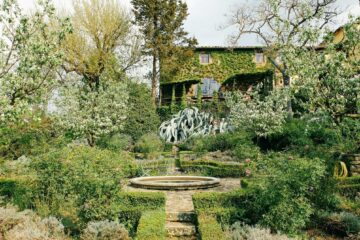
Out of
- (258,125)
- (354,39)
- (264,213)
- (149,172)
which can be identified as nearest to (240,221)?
(264,213)

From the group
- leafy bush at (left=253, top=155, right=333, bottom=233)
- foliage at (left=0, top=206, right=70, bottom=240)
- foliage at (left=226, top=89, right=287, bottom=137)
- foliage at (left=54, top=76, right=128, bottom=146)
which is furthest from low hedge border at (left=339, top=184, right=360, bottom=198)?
foliage at (left=54, top=76, right=128, bottom=146)

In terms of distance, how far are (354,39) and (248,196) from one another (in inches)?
168

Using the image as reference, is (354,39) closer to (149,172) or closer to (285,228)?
(285,228)

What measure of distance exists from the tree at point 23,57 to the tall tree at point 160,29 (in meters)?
26.0

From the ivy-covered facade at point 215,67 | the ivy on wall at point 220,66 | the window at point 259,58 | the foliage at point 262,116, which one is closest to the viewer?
the foliage at point 262,116

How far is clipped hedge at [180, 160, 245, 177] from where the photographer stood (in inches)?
639

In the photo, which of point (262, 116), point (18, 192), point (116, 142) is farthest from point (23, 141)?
point (262, 116)

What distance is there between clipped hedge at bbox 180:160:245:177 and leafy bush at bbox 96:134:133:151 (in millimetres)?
4829

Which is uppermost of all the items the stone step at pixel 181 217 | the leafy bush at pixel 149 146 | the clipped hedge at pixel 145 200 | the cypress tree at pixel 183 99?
the cypress tree at pixel 183 99

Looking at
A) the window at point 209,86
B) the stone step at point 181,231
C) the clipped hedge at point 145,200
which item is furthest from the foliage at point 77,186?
the window at point 209,86

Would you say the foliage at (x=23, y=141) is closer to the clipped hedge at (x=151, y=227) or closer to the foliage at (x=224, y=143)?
the clipped hedge at (x=151, y=227)

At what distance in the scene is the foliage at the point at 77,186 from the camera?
8095 millimetres

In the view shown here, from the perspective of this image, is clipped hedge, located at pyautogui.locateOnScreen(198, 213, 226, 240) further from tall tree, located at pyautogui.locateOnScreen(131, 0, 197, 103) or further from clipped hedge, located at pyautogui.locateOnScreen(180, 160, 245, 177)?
tall tree, located at pyautogui.locateOnScreen(131, 0, 197, 103)

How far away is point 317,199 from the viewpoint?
8.96 meters
